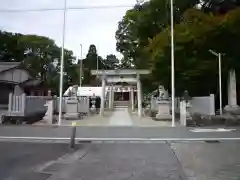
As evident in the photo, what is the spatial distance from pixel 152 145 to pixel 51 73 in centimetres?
5578

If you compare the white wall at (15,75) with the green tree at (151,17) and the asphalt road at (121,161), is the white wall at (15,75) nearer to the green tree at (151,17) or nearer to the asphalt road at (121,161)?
the green tree at (151,17)

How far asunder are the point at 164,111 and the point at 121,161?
1742cm

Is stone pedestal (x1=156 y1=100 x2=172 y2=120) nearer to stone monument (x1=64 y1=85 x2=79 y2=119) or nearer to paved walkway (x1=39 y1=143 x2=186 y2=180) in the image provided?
A: stone monument (x1=64 y1=85 x2=79 y2=119)

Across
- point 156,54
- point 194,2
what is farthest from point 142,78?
point 194,2

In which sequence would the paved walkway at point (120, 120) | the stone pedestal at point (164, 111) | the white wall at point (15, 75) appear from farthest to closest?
the white wall at point (15, 75), the stone pedestal at point (164, 111), the paved walkway at point (120, 120)

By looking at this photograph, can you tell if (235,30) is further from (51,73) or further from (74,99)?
(51,73)

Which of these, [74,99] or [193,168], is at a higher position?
[74,99]

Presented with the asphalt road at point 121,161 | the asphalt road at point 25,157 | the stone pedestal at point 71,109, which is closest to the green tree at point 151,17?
the stone pedestal at point 71,109

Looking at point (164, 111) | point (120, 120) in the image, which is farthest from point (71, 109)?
point (164, 111)

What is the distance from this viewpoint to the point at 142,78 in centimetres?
3525

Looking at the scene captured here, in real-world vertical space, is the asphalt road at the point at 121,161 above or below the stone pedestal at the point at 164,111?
below

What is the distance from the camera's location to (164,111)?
2684 centimetres

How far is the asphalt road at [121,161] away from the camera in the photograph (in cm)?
787

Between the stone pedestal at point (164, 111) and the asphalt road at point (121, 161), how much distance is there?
1283cm
